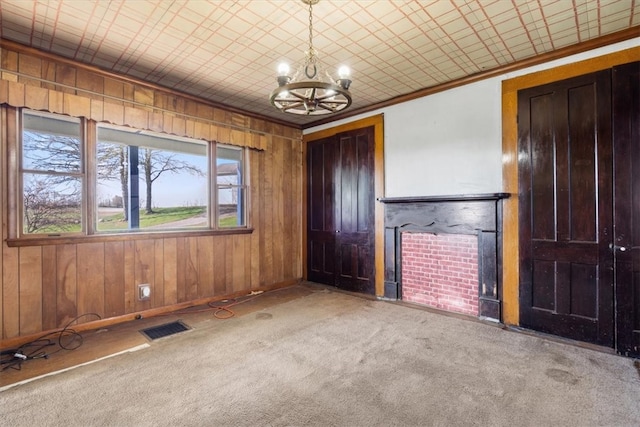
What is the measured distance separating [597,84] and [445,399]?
123 inches

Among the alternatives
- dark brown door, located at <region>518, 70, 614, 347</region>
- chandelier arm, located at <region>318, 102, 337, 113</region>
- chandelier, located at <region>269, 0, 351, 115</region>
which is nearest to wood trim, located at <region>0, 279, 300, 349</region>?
chandelier, located at <region>269, 0, 351, 115</region>

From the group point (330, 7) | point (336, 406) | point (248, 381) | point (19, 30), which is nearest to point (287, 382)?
point (248, 381)

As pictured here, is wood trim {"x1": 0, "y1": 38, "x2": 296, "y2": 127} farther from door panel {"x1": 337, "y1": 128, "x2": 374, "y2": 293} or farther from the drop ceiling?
door panel {"x1": 337, "y1": 128, "x2": 374, "y2": 293}

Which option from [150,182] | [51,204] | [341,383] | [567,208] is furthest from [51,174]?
[567,208]

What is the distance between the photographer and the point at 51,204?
3.20 m

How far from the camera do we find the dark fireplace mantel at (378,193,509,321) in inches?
138

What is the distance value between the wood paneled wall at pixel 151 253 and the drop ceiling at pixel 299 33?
0.33m

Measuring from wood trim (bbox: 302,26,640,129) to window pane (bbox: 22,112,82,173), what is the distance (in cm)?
358

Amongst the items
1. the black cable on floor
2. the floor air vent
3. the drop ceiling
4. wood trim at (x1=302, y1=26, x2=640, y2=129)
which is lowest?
the floor air vent

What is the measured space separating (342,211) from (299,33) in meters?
2.81

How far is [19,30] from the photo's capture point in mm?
2709

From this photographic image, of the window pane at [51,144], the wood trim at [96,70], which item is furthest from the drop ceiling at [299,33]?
the window pane at [51,144]

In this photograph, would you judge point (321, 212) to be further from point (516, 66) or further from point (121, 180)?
point (516, 66)

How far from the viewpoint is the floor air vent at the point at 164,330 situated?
10.5ft
